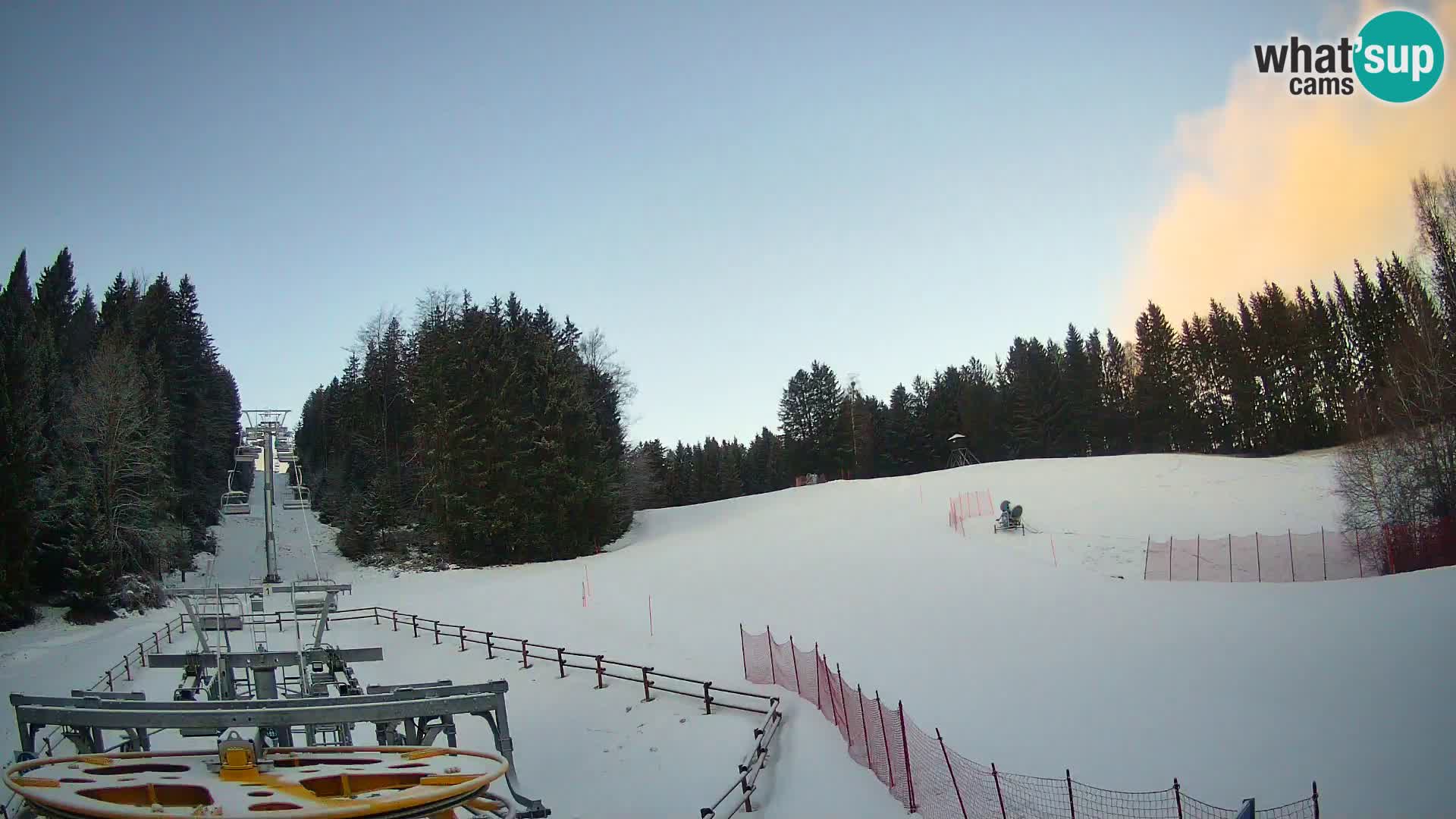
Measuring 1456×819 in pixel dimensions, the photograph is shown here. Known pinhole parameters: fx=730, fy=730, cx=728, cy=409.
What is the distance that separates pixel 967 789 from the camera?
10.9 m

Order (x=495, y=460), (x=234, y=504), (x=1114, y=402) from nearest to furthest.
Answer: (x=234, y=504), (x=495, y=460), (x=1114, y=402)

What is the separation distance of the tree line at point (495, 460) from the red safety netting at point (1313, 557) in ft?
98.3

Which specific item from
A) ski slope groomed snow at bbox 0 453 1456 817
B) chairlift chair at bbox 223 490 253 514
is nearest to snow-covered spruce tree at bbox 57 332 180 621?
ski slope groomed snow at bbox 0 453 1456 817

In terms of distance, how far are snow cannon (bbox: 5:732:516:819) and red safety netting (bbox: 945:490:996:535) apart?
34.3 m

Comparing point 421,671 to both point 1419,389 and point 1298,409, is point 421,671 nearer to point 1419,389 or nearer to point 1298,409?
point 1419,389

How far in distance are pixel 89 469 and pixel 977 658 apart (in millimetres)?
37716

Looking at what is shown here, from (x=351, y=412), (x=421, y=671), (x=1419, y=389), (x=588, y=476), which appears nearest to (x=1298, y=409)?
(x=1419, y=389)

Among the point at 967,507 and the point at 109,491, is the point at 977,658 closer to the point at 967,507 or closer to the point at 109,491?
the point at 967,507

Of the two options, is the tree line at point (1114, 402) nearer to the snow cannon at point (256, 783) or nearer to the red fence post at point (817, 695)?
the red fence post at point (817, 695)

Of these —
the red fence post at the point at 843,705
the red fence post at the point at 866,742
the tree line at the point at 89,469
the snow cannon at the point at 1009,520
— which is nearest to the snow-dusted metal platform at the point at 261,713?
the red fence post at the point at 866,742

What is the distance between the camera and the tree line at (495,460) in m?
41.3

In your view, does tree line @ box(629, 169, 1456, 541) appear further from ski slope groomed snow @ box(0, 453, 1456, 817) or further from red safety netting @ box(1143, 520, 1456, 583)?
ski slope groomed snow @ box(0, 453, 1456, 817)

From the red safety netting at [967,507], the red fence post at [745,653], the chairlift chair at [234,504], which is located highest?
the chairlift chair at [234,504]

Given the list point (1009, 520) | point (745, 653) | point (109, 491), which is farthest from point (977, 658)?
point (109, 491)
